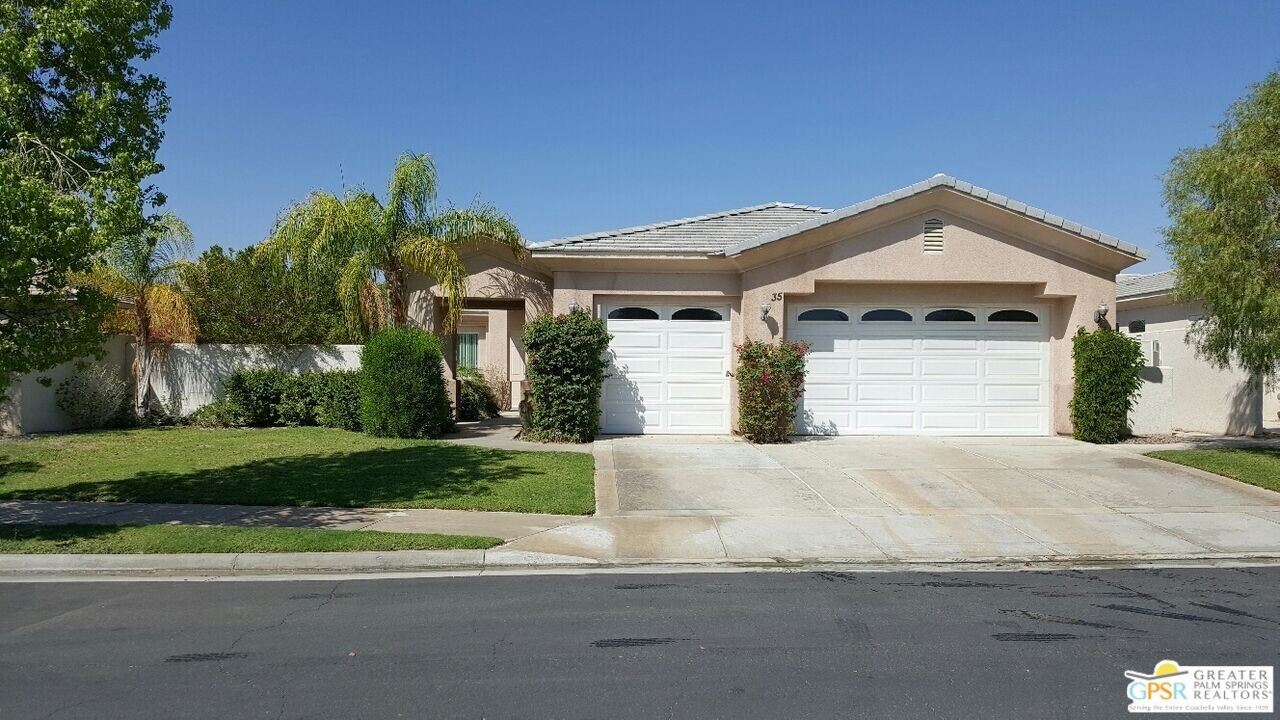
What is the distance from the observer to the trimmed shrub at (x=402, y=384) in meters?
14.8

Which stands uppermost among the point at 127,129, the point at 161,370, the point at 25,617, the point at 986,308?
the point at 127,129

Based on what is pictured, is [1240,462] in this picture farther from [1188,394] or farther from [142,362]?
[142,362]

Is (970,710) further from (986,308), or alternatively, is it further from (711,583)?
(986,308)

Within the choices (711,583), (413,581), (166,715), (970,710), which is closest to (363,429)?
(413,581)

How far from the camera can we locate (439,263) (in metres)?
15.7

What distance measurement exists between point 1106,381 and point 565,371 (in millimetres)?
9516

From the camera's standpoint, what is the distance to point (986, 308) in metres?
15.4

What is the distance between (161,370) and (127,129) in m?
10.3

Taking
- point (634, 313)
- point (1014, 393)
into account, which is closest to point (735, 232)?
point (634, 313)

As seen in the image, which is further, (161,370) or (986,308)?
(161,370)

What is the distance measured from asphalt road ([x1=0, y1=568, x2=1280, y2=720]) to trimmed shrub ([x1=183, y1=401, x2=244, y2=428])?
1026cm

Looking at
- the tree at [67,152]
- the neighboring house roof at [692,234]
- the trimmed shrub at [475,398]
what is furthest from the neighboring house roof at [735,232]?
the tree at [67,152]

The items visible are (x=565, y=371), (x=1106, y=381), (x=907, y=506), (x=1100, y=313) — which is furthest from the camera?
Answer: (x=1100, y=313)

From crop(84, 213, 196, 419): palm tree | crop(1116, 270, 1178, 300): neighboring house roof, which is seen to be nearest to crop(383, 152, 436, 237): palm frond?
crop(84, 213, 196, 419): palm tree
